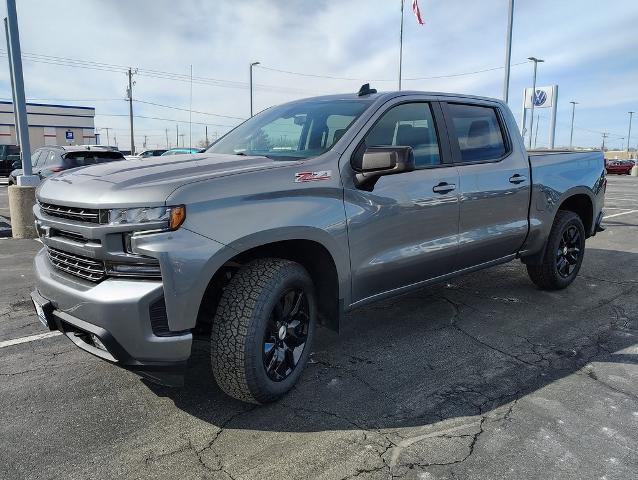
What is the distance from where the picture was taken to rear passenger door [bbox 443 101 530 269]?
13.7ft

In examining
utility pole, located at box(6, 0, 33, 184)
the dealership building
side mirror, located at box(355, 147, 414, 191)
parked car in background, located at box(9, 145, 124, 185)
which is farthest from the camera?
the dealership building

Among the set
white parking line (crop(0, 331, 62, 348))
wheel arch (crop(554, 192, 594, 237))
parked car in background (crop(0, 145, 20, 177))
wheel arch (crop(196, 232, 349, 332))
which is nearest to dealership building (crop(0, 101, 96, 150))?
parked car in background (crop(0, 145, 20, 177))

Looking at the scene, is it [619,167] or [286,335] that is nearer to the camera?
[286,335]

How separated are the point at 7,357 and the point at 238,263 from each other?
6.76ft

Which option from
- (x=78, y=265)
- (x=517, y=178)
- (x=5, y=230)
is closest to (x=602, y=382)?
(x=517, y=178)

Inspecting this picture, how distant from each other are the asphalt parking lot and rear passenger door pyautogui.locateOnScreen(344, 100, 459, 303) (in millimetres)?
618

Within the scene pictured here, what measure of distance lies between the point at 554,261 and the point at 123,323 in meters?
4.37

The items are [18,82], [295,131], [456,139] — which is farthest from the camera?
[18,82]

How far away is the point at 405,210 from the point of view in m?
3.61


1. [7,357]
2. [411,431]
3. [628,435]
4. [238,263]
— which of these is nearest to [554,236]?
[628,435]

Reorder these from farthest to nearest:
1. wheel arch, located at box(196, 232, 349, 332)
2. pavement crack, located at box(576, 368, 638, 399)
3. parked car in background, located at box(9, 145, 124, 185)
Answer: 1. parked car in background, located at box(9, 145, 124, 185)
2. pavement crack, located at box(576, 368, 638, 399)
3. wheel arch, located at box(196, 232, 349, 332)

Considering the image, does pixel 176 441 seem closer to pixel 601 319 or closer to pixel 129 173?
pixel 129 173

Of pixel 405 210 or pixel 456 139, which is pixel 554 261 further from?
pixel 405 210

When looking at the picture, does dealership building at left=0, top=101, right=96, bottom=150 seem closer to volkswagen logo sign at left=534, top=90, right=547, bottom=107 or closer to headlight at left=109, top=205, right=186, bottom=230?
volkswagen logo sign at left=534, top=90, right=547, bottom=107
